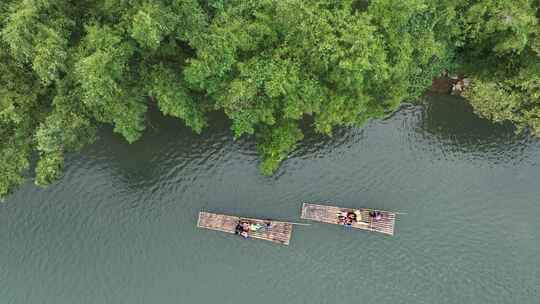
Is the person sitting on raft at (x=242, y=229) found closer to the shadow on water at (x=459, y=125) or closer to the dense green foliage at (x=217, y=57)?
the dense green foliage at (x=217, y=57)

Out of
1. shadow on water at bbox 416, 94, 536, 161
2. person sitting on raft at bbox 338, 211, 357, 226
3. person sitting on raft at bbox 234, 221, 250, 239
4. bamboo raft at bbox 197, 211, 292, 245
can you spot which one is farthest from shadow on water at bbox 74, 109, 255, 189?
shadow on water at bbox 416, 94, 536, 161

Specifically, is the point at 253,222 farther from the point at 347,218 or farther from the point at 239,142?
the point at 347,218

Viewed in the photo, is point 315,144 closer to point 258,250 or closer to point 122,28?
point 258,250

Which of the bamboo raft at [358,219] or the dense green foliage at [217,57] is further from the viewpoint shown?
the bamboo raft at [358,219]

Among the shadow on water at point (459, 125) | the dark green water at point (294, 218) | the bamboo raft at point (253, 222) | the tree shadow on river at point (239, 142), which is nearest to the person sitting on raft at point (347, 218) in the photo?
the dark green water at point (294, 218)

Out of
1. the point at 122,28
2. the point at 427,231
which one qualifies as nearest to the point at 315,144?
the point at 427,231

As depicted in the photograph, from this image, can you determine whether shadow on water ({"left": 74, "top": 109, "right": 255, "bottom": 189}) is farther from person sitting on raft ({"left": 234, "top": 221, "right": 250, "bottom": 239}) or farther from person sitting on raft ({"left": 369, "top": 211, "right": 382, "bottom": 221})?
person sitting on raft ({"left": 369, "top": 211, "right": 382, "bottom": 221})
